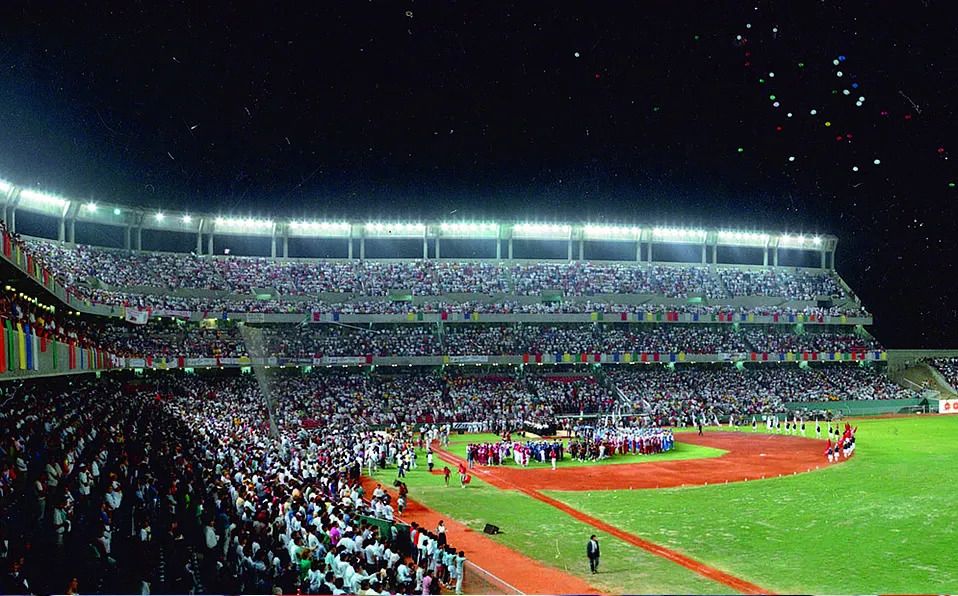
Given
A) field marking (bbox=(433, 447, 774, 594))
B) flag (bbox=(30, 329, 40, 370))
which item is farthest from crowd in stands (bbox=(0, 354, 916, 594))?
field marking (bbox=(433, 447, 774, 594))

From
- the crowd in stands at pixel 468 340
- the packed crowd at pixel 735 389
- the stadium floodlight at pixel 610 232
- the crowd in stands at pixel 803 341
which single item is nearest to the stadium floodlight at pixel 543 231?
the stadium floodlight at pixel 610 232

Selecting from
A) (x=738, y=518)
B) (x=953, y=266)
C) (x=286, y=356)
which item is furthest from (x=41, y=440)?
(x=953, y=266)

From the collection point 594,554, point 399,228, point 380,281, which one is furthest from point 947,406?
point 594,554

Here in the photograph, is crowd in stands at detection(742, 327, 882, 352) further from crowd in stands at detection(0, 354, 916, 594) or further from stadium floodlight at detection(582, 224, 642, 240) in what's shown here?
crowd in stands at detection(0, 354, 916, 594)

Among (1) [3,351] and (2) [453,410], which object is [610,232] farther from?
(1) [3,351]

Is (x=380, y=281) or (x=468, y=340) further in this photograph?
Result: (x=380, y=281)

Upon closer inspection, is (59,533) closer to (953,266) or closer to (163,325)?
(163,325)
